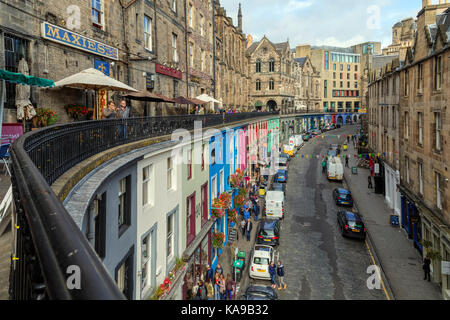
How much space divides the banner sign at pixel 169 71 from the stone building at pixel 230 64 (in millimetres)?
13485

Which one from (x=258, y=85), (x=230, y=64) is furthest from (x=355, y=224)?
(x=258, y=85)

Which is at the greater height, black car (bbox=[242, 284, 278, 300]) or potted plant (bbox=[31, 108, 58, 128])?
potted plant (bbox=[31, 108, 58, 128])

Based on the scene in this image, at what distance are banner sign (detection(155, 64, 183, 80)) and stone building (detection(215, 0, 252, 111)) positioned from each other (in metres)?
13.5

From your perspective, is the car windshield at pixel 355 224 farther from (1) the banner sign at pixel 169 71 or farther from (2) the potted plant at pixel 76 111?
(2) the potted plant at pixel 76 111

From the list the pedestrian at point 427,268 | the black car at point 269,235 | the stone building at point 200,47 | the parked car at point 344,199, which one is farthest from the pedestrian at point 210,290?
the parked car at point 344,199

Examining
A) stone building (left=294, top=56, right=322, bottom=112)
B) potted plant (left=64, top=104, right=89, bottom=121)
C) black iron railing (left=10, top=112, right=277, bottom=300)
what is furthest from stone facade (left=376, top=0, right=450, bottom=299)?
stone building (left=294, top=56, right=322, bottom=112)

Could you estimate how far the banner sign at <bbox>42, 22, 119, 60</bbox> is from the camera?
13.1 m

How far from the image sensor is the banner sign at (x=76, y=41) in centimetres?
1309

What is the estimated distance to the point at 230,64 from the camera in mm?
48562

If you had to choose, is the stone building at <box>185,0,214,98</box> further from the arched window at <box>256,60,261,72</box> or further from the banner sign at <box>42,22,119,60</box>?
the arched window at <box>256,60,261,72</box>

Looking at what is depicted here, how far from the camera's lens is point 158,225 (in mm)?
12867
